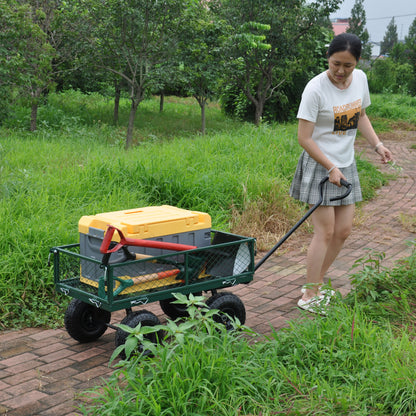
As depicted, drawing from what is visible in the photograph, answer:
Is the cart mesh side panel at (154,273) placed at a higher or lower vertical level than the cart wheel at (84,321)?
higher

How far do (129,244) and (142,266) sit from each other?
0.87 ft

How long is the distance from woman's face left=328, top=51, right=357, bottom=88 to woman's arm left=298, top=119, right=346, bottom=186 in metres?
0.38

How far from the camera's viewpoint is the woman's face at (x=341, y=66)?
4.34 meters

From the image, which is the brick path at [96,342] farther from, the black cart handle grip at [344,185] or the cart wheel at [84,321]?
the black cart handle grip at [344,185]

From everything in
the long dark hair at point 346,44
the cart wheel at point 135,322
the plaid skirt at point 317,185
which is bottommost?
the cart wheel at point 135,322

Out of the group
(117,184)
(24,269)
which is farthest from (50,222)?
(117,184)

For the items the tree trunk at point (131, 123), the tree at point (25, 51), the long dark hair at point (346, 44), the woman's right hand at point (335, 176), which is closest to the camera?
the long dark hair at point (346, 44)

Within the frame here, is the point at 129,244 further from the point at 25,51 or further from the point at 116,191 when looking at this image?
the point at 25,51

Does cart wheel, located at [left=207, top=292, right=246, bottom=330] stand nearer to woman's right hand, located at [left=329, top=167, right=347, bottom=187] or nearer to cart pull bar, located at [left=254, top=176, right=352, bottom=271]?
cart pull bar, located at [left=254, top=176, right=352, bottom=271]

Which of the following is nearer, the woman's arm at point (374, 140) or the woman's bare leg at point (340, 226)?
the woman's arm at point (374, 140)

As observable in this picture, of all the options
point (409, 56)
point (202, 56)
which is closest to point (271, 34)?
point (202, 56)

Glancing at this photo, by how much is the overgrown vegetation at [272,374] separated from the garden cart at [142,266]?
0.49 metres

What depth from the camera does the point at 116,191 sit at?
6.59m

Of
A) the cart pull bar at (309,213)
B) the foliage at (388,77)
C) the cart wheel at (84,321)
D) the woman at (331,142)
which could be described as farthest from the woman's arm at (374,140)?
the foliage at (388,77)
